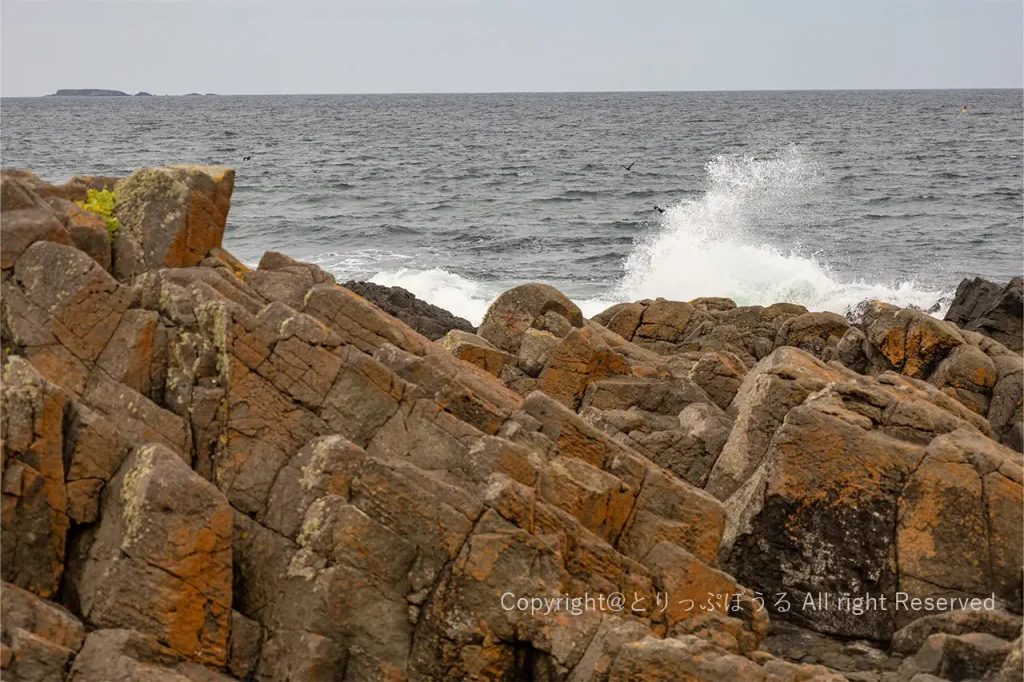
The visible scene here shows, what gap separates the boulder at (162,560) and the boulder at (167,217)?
401 centimetres

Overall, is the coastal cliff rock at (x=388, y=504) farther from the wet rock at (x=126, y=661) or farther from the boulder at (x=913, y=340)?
the boulder at (x=913, y=340)

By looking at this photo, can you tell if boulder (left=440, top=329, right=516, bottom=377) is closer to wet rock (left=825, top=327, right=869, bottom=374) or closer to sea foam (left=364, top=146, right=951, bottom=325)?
wet rock (left=825, top=327, right=869, bottom=374)

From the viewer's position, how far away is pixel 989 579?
16.7 meters

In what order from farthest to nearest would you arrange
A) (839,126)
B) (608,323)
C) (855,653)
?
(839,126) < (608,323) < (855,653)

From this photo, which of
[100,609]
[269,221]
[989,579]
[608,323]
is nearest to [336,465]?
Answer: [100,609]

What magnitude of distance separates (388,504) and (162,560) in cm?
278

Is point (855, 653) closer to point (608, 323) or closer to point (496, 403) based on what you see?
point (496, 403)

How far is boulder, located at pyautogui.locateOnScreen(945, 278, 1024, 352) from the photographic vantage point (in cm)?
2841

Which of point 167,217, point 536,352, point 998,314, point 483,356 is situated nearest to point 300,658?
point 167,217

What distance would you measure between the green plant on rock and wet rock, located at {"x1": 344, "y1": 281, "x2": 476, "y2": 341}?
629 inches

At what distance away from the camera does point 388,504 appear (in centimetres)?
1439

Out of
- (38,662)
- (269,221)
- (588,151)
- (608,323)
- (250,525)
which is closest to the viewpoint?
(38,662)

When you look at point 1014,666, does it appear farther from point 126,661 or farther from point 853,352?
point 853,352

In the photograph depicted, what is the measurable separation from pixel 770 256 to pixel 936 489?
34.3 meters
